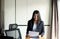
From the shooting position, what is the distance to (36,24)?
220cm

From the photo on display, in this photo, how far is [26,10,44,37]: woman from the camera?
2176 millimetres

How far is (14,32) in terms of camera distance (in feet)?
7.11

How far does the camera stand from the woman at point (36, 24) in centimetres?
218

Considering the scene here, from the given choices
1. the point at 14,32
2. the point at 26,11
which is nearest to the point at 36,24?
the point at 26,11

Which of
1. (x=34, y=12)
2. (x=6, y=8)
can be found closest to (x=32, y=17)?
(x=34, y=12)

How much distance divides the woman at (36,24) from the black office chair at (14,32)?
0.16m

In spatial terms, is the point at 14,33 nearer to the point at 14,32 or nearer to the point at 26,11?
the point at 14,32

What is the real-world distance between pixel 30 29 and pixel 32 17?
0.70 ft

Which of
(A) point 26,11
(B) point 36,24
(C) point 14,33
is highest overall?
(A) point 26,11

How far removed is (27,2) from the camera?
215cm

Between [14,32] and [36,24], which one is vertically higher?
[36,24]

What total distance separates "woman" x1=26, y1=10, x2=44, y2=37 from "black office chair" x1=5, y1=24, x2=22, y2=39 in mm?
165

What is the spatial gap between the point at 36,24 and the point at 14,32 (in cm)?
41

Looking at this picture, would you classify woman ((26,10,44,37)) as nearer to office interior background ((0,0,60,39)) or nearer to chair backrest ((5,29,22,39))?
office interior background ((0,0,60,39))
